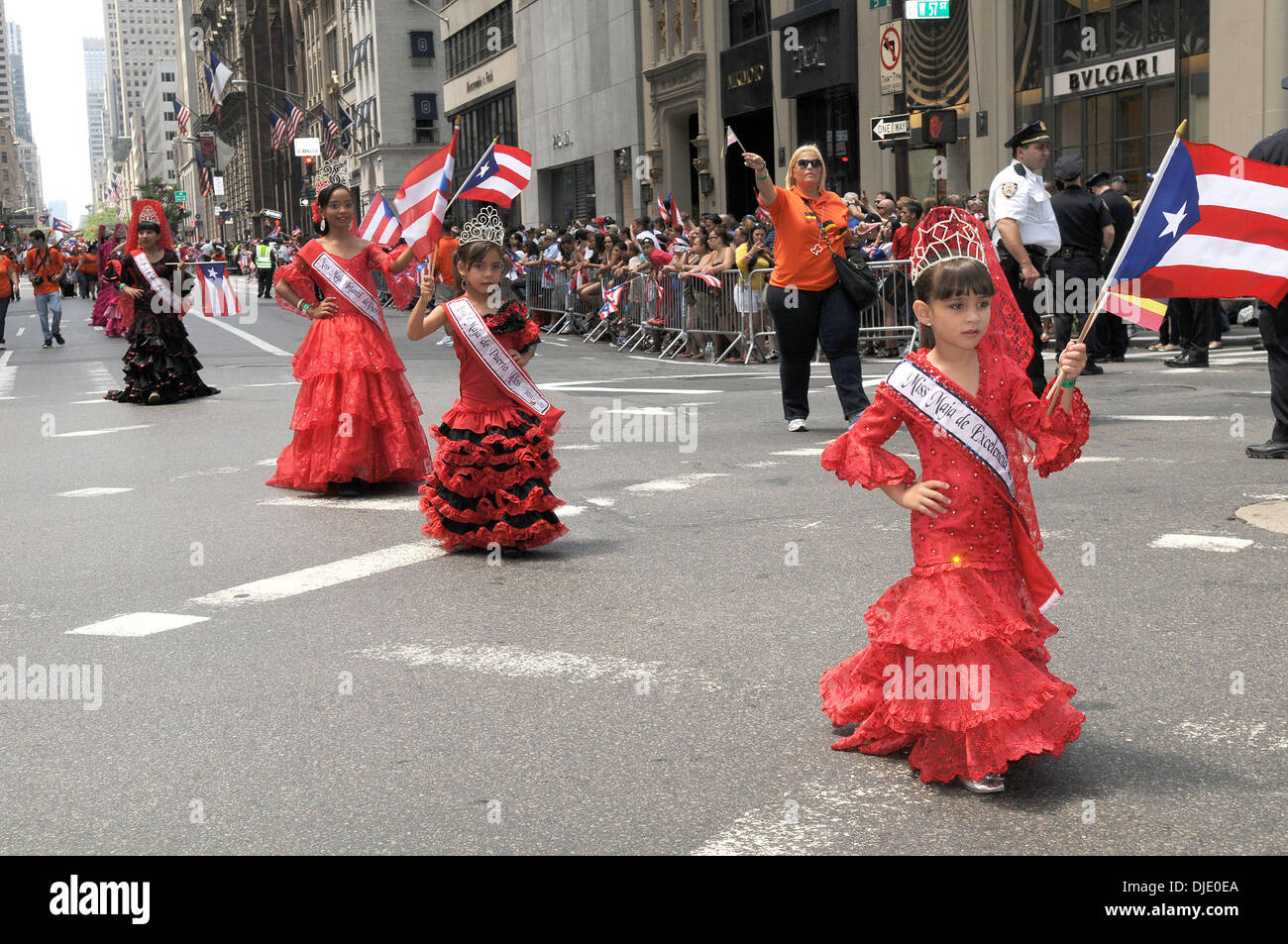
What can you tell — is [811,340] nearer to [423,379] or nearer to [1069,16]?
[423,379]

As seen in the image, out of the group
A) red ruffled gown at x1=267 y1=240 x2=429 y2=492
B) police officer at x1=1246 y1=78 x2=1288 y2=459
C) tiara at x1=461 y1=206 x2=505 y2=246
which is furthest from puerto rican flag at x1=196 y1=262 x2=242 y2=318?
police officer at x1=1246 y1=78 x2=1288 y2=459

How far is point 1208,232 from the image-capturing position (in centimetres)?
568

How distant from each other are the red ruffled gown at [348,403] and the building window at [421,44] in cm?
7012

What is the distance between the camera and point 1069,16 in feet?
75.2

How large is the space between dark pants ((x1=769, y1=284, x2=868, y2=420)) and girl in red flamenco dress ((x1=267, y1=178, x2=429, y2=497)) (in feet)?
9.10

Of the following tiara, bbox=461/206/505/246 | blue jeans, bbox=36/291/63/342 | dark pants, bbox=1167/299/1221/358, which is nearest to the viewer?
tiara, bbox=461/206/505/246

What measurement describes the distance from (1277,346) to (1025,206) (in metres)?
2.38

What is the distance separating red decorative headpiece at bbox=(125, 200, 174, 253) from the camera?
51.2 feet

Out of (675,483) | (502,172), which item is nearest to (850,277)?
(675,483)

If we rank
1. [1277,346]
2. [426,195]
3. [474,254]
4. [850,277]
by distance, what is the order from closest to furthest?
[474,254]
[1277,346]
[426,195]
[850,277]

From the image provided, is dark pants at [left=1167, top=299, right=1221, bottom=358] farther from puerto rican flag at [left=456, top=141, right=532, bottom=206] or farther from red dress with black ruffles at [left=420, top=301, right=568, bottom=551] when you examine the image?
red dress with black ruffles at [left=420, top=301, right=568, bottom=551]

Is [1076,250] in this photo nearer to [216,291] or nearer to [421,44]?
[216,291]

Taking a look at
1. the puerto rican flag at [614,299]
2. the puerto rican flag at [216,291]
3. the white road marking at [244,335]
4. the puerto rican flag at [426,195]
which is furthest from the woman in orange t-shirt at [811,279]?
the white road marking at [244,335]

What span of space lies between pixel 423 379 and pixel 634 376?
238cm
